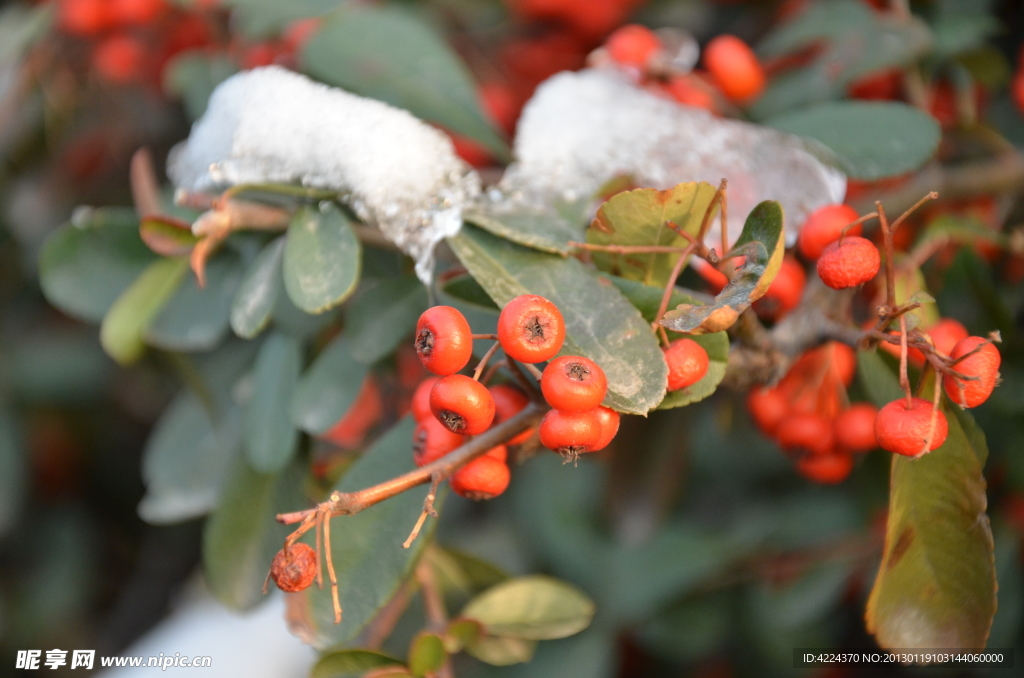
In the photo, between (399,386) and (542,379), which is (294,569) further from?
(399,386)

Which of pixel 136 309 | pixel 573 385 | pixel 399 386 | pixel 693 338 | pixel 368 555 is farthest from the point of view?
pixel 399 386

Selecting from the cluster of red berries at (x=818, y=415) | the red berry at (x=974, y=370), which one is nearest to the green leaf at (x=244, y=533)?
the cluster of red berries at (x=818, y=415)

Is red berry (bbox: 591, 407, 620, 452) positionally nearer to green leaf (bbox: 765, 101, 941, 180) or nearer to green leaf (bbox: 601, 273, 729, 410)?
green leaf (bbox: 601, 273, 729, 410)

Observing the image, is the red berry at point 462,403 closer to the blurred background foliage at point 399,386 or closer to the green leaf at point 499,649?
the blurred background foliage at point 399,386

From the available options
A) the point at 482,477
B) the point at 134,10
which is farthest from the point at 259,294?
the point at 134,10

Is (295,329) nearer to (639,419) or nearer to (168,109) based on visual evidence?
(639,419)
